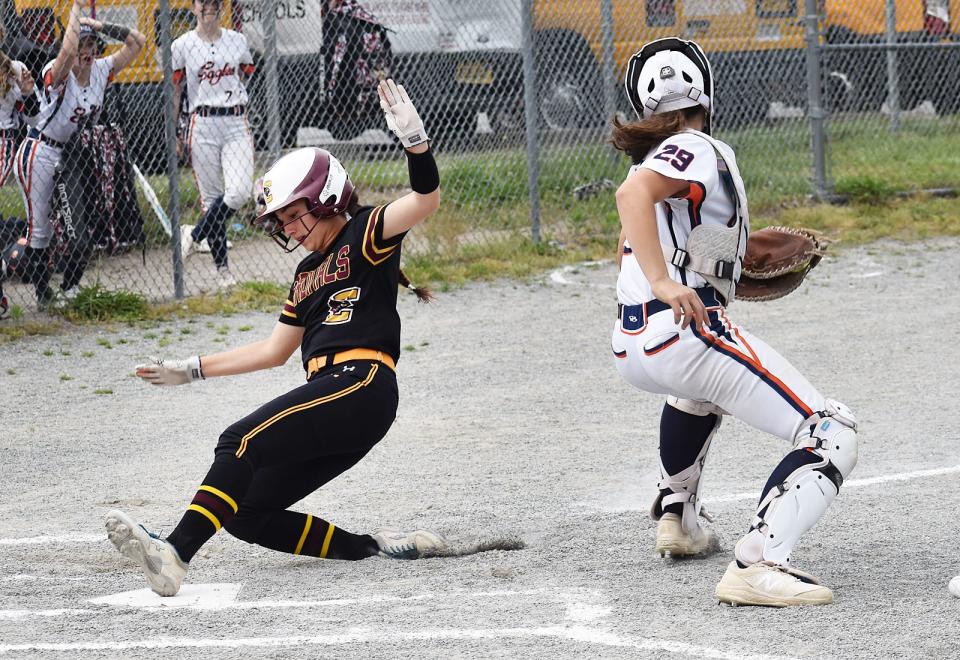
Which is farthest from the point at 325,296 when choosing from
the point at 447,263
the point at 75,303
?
the point at 447,263

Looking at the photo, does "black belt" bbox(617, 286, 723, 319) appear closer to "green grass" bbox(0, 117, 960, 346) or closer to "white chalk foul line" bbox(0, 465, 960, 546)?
"white chalk foul line" bbox(0, 465, 960, 546)

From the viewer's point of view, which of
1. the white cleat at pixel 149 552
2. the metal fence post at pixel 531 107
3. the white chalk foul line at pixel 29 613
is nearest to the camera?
the white cleat at pixel 149 552

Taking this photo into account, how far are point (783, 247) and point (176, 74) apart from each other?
6.61m

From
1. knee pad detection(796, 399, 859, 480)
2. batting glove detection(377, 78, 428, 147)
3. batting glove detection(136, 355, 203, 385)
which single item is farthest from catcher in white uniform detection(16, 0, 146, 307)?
knee pad detection(796, 399, 859, 480)

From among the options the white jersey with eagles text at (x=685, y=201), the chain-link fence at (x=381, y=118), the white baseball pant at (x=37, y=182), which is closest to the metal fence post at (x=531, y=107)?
the chain-link fence at (x=381, y=118)

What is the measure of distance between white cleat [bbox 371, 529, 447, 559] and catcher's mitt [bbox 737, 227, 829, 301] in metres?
1.38

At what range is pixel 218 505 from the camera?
4367 millimetres

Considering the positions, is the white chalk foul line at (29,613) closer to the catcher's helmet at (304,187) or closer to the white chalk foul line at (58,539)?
the white chalk foul line at (58,539)

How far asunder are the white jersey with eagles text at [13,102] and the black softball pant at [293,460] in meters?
5.47

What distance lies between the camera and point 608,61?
12.3m

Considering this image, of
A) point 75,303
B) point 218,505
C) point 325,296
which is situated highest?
point 325,296

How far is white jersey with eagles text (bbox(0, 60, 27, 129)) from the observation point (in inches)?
361

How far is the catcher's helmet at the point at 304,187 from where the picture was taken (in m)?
4.71

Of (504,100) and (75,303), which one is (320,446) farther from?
(504,100)
